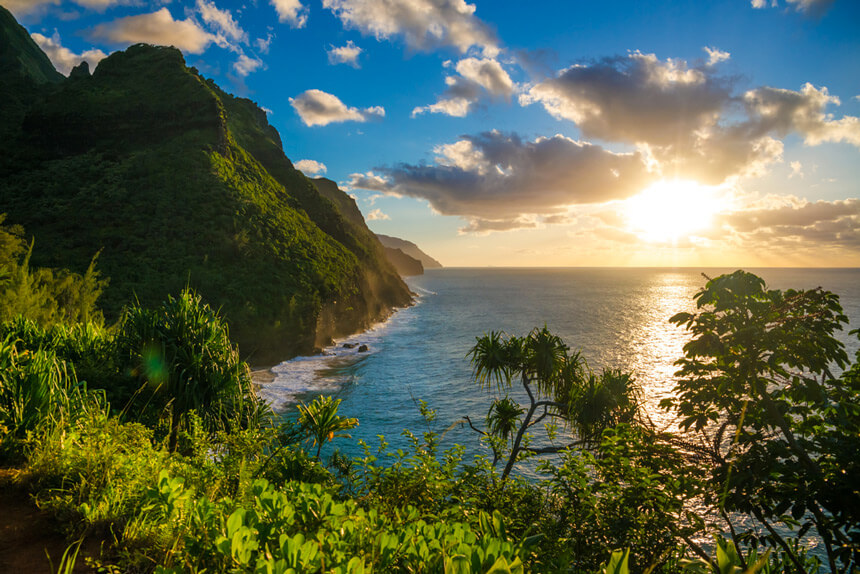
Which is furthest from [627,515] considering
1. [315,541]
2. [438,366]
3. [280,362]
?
[280,362]

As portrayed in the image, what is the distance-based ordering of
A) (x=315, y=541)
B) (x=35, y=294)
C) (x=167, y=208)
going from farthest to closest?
(x=167, y=208) → (x=35, y=294) → (x=315, y=541)

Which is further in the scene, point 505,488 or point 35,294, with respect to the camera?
point 35,294

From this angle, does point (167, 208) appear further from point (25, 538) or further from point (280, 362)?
point (25, 538)

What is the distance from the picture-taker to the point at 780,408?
4.90 m

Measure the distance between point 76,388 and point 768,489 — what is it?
8.98 m

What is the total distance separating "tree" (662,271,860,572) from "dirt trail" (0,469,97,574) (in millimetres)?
6227

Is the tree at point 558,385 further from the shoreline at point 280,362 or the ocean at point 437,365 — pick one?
the shoreline at point 280,362

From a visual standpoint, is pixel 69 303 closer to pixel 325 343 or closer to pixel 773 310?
pixel 773 310

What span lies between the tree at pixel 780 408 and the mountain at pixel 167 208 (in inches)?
1416

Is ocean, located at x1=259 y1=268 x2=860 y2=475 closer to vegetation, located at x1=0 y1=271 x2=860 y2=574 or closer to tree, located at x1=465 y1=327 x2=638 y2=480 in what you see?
tree, located at x1=465 y1=327 x2=638 y2=480

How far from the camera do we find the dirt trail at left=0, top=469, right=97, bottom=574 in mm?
3133

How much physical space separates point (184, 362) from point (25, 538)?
552cm

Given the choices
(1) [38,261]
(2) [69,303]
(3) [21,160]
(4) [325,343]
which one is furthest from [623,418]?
(3) [21,160]

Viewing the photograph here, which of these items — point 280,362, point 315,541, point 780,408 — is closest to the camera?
point 315,541
